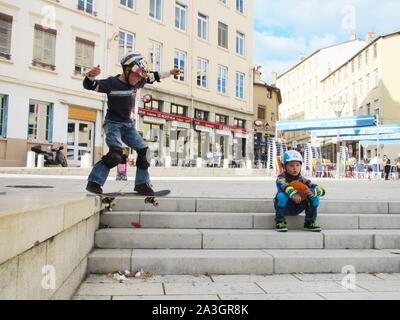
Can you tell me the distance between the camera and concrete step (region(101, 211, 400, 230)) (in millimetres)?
4445

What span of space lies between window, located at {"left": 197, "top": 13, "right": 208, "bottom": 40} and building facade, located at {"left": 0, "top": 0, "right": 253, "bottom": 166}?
7 centimetres

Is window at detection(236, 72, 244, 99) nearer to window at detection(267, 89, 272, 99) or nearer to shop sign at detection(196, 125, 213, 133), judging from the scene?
shop sign at detection(196, 125, 213, 133)

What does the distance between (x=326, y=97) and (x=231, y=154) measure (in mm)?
31482

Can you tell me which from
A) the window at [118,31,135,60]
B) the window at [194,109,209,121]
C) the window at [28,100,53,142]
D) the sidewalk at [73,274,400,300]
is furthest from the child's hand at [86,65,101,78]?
the window at [194,109,209,121]

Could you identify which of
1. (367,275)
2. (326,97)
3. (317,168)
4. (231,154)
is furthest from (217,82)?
(326,97)

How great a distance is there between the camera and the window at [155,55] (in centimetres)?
2548

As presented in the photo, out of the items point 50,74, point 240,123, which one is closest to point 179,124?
point 240,123

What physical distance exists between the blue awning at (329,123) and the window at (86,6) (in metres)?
12.2

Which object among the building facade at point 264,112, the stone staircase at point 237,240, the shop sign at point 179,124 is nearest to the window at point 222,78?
the shop sign at point 179,124

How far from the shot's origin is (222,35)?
3130cm

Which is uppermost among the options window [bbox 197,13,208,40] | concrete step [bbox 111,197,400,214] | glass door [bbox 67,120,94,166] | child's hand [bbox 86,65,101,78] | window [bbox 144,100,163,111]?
window [bbox 197,13,208,40]

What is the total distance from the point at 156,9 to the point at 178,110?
6.61 m

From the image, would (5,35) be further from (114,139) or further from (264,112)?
(264,112)

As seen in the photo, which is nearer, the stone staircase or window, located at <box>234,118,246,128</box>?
the stone staircase
